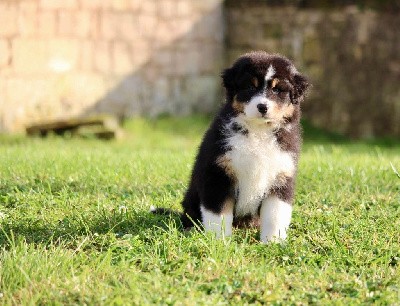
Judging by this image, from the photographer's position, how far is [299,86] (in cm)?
538

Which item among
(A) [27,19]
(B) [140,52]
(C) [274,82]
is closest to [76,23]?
(A) [27,19]

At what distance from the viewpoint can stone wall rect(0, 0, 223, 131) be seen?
13.0 m

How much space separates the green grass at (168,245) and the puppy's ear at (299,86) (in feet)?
3.14

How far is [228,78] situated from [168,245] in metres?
1.16

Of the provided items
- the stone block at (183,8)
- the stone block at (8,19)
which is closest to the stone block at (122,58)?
the stone block at (183,8)

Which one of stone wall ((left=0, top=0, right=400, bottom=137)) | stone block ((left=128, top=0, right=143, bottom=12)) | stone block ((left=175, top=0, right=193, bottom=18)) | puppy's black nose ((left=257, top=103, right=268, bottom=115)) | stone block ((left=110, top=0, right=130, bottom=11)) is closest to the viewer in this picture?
puppy's black nose ((left=257, top=103, right=268, bottom=115))

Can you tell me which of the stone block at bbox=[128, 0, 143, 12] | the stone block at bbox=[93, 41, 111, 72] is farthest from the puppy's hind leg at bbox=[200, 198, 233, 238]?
the stone block at bbox=[128, 0, 143, 12]

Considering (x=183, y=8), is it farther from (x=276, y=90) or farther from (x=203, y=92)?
(x=276, y=90)

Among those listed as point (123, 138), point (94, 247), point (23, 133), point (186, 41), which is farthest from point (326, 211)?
point (186, 41)

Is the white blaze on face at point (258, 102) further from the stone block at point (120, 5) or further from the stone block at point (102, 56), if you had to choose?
the stone block at point (120, 5)

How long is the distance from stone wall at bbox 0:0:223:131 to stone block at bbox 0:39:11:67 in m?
0.02

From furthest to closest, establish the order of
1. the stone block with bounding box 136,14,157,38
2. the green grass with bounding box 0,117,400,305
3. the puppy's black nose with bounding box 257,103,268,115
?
1. the stone block with bounding box 136,14,157,38
2. the puppy's black nose with bounding box 257,103,268,115
3. the green grass with bounding box 0,117,400,305

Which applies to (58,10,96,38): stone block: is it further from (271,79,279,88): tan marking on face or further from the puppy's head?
(271,79,279,88): tan marking on face

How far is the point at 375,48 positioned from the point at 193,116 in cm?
342
